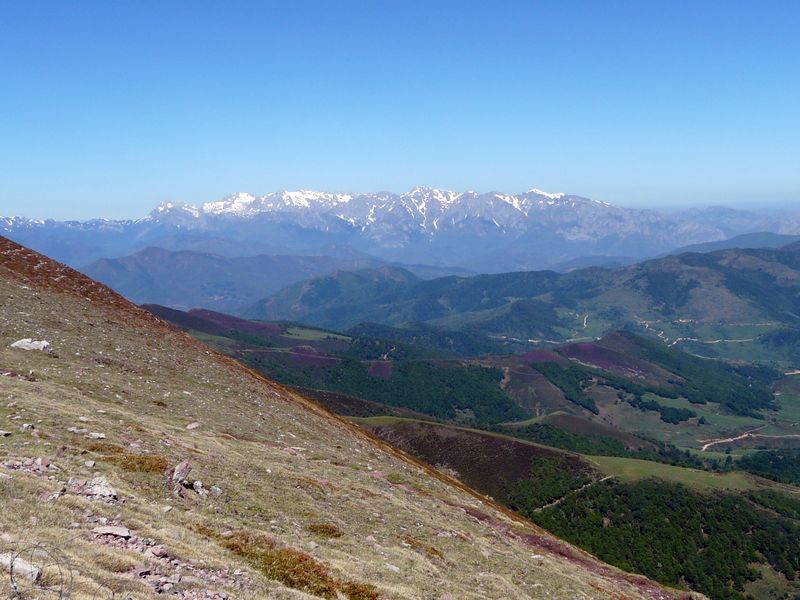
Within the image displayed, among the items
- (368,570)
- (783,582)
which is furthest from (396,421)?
(368,570)

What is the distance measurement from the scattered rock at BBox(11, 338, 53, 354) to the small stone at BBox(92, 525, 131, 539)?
1470 inches

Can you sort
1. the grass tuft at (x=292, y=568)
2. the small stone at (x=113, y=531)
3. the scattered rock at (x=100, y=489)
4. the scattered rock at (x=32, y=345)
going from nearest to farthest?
1. the small stone at (x=113, y=531)
2. the grass tuft at (x=292, y=568)
3. the scattered rock at (x=100, y=489)
4. the scattered rock at (x=32, y=345)

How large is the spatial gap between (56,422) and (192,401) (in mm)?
22217

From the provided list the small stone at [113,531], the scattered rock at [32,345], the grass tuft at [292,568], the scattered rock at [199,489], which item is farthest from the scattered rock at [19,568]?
the scattered rock at [32,345]

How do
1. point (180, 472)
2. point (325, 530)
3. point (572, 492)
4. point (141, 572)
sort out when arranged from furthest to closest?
point (572, 492) < point (325, 530) < point (180, 472) < point (141, 572)

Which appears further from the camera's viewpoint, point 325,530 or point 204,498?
point 325,530

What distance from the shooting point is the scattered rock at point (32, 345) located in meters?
48.4

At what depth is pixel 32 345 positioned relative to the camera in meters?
49.3

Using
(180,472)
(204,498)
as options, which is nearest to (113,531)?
(204,498)

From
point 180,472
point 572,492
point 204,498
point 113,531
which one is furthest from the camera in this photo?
point 572,492

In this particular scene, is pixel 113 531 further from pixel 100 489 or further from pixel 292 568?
pixel 292 568

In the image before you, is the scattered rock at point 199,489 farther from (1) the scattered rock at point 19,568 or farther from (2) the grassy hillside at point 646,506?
(2) the grassy hillside at point 646,506

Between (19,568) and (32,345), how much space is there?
4263 centimetres

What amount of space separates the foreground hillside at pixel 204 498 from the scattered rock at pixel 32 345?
0.81m
